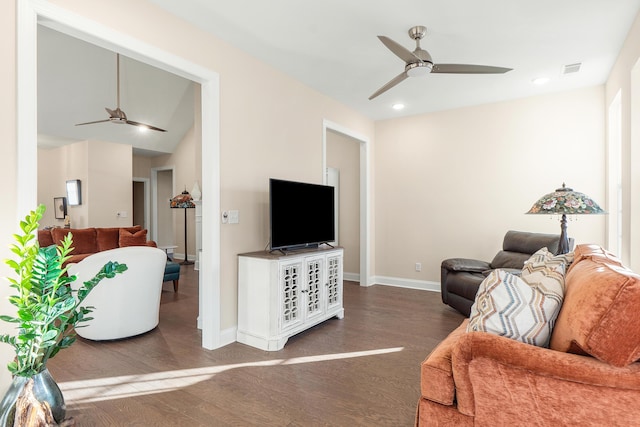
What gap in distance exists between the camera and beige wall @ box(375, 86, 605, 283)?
4125mm

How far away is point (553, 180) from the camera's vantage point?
4289 mm

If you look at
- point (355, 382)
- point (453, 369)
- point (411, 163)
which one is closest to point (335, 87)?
point (411, 163)

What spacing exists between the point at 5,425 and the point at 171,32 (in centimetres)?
261

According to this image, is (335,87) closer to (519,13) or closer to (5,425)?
(519,13)

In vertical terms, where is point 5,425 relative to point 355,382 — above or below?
above

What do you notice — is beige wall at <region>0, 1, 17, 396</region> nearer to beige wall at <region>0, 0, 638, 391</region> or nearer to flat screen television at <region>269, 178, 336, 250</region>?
beige wall at <region>0, 0, 638, 391</region>

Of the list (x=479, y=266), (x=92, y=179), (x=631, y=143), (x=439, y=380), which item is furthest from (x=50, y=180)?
(x=631, y=143)

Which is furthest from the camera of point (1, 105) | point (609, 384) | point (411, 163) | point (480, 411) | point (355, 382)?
point (411, 163)

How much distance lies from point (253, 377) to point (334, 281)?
1.51 metres

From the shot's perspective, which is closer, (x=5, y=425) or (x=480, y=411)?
(x=480, y=411)

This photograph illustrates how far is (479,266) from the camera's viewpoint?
3.94 meters

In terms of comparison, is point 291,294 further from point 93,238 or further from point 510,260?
point 93,238

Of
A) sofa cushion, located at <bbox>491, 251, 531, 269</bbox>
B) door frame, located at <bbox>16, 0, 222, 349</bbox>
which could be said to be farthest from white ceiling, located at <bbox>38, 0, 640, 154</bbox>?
sofa cushion, located at <bbox>491, 251, 531, 269</bbox>

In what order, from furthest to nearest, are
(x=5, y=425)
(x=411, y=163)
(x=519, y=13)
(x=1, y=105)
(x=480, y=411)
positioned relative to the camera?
(x=411, y=163) → (x=519, y=13) → (x=1, y=105) → (x=5, y=425) → (x=480, y=411)
